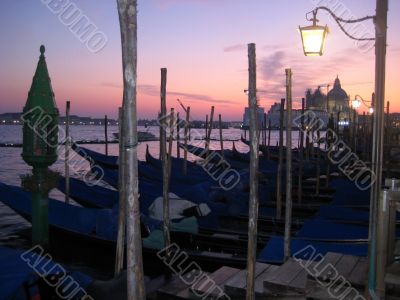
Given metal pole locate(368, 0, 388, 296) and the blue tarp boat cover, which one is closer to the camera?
metal pole locate(368, 0, 388, 296)

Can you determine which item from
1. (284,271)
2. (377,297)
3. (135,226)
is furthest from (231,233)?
(135,226)

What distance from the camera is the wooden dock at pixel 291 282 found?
3.92m

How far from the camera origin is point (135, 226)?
256cm

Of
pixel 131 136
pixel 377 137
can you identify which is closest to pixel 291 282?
pixel 377 137

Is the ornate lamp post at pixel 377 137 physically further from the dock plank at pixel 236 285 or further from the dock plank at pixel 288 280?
the dock plank at pixel 236 285

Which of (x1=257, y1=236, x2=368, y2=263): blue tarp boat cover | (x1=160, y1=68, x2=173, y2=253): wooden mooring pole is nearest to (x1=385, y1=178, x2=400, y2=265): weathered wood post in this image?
(x1=257, y1=236, x2=368, y2=263): blue tarp boat cover

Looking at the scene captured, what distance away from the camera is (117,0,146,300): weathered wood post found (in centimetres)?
238

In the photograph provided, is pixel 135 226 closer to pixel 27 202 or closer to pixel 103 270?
pixel 103 270

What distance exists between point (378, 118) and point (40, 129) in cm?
548

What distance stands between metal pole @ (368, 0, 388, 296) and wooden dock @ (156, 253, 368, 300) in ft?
2.34

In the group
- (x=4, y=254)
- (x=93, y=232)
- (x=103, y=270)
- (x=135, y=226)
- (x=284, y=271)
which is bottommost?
(x=103, y=270)

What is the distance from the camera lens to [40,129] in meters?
6.98

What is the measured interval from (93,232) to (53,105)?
2.80 meters

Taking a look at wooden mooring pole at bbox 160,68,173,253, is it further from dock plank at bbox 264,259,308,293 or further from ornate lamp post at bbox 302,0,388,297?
ornate lamp post at bbox 302,0,388,297
